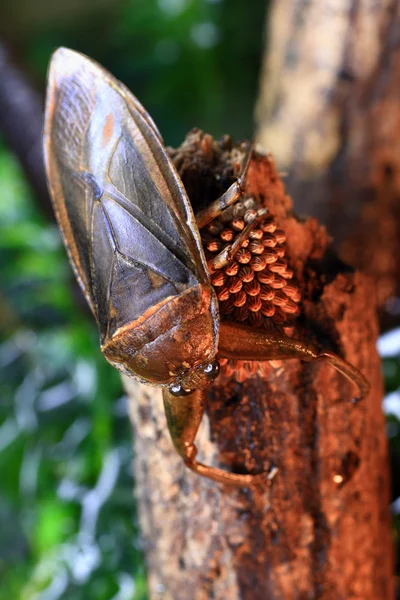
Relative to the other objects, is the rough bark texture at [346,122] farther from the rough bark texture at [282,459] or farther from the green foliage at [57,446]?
the green foliage at [57,446]

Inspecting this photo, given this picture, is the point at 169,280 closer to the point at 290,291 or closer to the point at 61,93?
the point at 290,291

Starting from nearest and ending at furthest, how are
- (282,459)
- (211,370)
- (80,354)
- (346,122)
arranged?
(211,370) < (282,459) < (346,122) < (80,354)

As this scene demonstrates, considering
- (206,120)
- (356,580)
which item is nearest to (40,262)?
(206,120)

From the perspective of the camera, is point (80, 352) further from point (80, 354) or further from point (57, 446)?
point (57, 446)

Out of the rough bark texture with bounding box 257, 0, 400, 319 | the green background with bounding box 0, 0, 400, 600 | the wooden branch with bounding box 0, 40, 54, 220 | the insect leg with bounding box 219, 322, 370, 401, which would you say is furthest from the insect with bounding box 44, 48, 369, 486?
the wooden branch with bounding box 0, 40, 54, 220

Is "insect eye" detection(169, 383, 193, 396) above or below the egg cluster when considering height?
below

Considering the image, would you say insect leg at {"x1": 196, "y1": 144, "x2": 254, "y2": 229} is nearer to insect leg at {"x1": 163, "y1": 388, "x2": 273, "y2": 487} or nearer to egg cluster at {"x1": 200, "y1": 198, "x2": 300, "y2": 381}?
egg cluster at {"x1": 200, "y1": 198, "x2": 300, "y2": 381}

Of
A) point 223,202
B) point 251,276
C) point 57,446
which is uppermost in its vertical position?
point 223,202

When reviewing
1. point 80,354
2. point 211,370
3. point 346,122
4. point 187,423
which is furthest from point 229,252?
point 80,354
